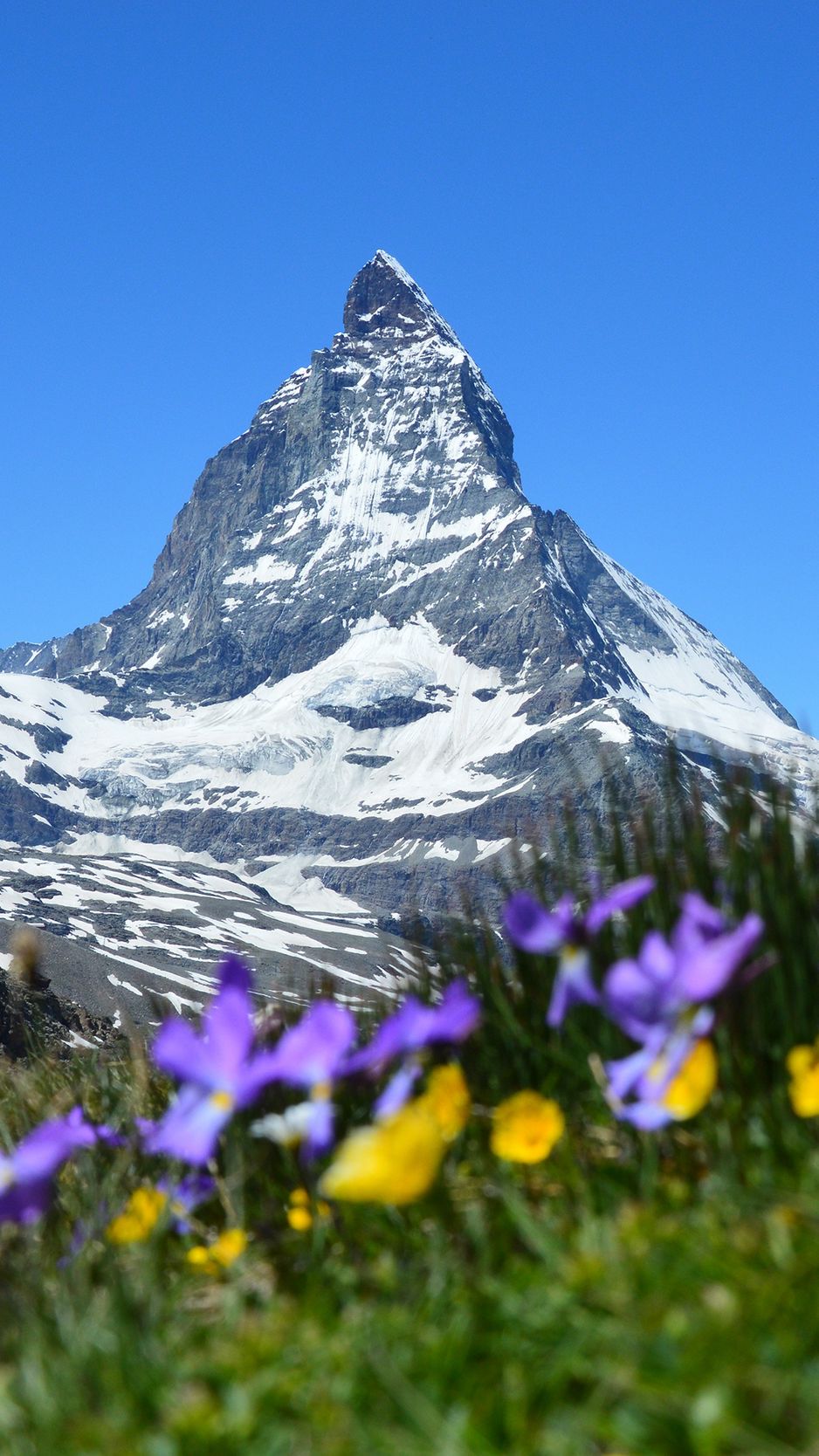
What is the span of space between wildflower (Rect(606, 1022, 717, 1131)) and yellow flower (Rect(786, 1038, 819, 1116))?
10cm

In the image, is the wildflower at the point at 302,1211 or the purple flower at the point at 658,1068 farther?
the wildflower at the point at 302,1211

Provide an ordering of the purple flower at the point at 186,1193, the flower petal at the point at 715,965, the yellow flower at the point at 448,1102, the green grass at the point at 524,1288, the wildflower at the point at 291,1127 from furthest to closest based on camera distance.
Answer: the purple flower at the point at 186,1193, the wildflower at the point at 291,1127, the yellow flower at the point at 448,1102, the flower petal at the point at 715,965, the green grass at the point at 524,1288

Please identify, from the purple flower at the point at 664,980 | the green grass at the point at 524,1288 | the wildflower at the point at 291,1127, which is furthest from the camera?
the wildflower at the point at 291,1127

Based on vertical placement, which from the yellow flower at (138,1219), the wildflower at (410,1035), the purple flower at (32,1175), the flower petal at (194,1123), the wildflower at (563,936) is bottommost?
the yellow flower at (138,1219)

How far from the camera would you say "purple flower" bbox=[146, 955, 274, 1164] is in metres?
1.77

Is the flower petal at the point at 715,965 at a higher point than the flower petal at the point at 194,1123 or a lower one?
higher

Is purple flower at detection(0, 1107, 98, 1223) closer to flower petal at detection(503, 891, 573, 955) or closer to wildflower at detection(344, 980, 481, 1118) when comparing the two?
wildflower at detection(344, 980, 481, 1118)

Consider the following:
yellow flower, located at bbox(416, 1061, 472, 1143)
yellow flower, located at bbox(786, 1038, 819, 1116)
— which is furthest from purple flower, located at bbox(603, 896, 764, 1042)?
yellow flower, located at bbox(416, 1061, 472, 1143)

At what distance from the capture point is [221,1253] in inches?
76.7

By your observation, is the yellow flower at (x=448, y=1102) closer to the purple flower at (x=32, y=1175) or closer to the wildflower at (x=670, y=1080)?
the wildflower at (x=670, y=1080)

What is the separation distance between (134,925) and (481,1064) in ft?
465

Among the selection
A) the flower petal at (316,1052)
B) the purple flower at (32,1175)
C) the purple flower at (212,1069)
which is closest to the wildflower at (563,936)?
the flower petal at (316,1052)

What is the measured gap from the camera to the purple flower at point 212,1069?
177cm

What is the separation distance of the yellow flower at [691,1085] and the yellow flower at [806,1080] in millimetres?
107
